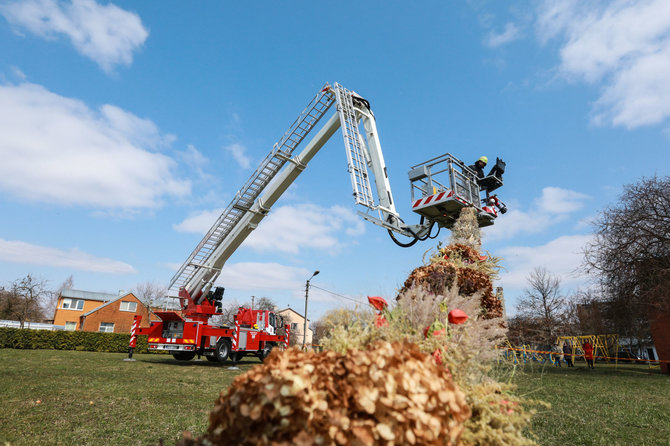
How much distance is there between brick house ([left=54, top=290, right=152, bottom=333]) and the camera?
40.3 metres

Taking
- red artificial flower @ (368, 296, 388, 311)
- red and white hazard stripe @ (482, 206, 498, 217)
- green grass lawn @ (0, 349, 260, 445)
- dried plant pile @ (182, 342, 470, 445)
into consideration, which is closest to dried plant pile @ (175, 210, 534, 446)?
dried plant pile @ (182, 342, 470, 445)

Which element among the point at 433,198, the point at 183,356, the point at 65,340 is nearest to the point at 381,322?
the point at 433,198

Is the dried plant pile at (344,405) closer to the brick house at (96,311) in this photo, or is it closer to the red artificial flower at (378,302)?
the red artificial flower at (378,302)

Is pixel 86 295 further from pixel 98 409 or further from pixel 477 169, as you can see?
pixel 477 169

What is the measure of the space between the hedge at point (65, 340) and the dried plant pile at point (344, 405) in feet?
85.6

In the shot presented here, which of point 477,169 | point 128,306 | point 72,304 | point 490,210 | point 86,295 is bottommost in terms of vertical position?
point 128,306

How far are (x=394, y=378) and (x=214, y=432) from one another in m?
0.70

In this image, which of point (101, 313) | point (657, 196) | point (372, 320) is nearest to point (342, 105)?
point (372, 320)

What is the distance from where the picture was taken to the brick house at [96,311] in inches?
1586

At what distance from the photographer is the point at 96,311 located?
132ft

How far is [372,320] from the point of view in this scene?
6.63ft

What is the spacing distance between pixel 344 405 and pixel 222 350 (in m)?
13.8

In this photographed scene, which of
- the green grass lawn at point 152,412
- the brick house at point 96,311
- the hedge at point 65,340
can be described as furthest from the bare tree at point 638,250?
the brick house at point 96,311

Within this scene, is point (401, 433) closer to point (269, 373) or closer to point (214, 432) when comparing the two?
point (269, 373)
